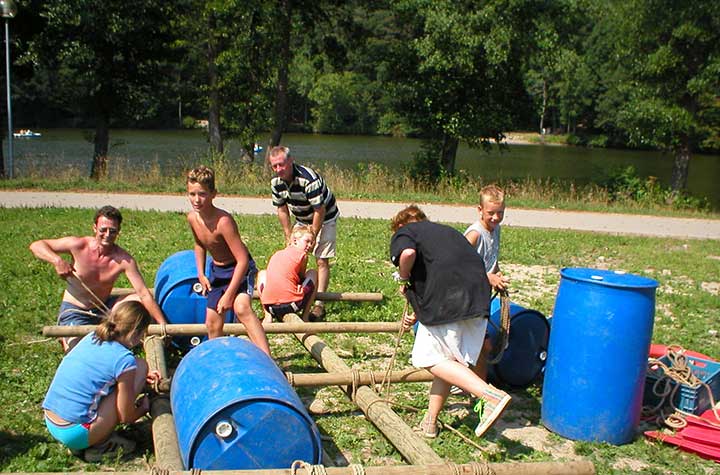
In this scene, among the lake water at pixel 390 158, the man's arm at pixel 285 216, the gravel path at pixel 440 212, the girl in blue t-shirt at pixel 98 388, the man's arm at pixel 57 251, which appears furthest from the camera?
the lake water at pixel 390 158

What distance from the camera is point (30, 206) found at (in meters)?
14.4

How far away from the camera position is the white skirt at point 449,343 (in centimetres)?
474

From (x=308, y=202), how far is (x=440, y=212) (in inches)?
353

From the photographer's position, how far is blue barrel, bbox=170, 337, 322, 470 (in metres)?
3.76

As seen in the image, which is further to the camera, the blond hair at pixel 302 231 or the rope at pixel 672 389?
the blond hair at pixel 302 231

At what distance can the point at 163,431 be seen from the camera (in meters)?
4.23

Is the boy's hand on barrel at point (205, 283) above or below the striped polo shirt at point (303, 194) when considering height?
below

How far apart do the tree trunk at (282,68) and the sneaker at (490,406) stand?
1984 centimetres

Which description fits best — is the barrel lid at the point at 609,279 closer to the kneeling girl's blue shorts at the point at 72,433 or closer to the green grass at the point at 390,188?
the kneeling girl's blue shorts at the point at 72,433

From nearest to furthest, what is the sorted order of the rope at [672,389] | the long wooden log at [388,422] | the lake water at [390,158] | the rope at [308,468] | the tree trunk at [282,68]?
1. the rope at [308,468]
2. the long wooden log at [388,422]
3. the rope at [672,389]
4. the tree trunk at [282,68]
5. the lake water at [390,158]

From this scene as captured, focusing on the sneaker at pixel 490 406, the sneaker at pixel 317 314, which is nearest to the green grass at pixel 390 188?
the sneaker at pixel 317 314

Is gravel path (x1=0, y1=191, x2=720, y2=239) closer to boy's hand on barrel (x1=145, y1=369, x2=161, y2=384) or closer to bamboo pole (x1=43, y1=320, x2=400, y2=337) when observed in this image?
bamboo pole (x1=43, y1=320, x2=400, y2=337)

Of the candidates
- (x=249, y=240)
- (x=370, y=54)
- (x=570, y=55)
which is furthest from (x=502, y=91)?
(x=249, y=240)

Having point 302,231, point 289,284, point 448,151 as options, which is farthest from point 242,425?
A: point 448,151
